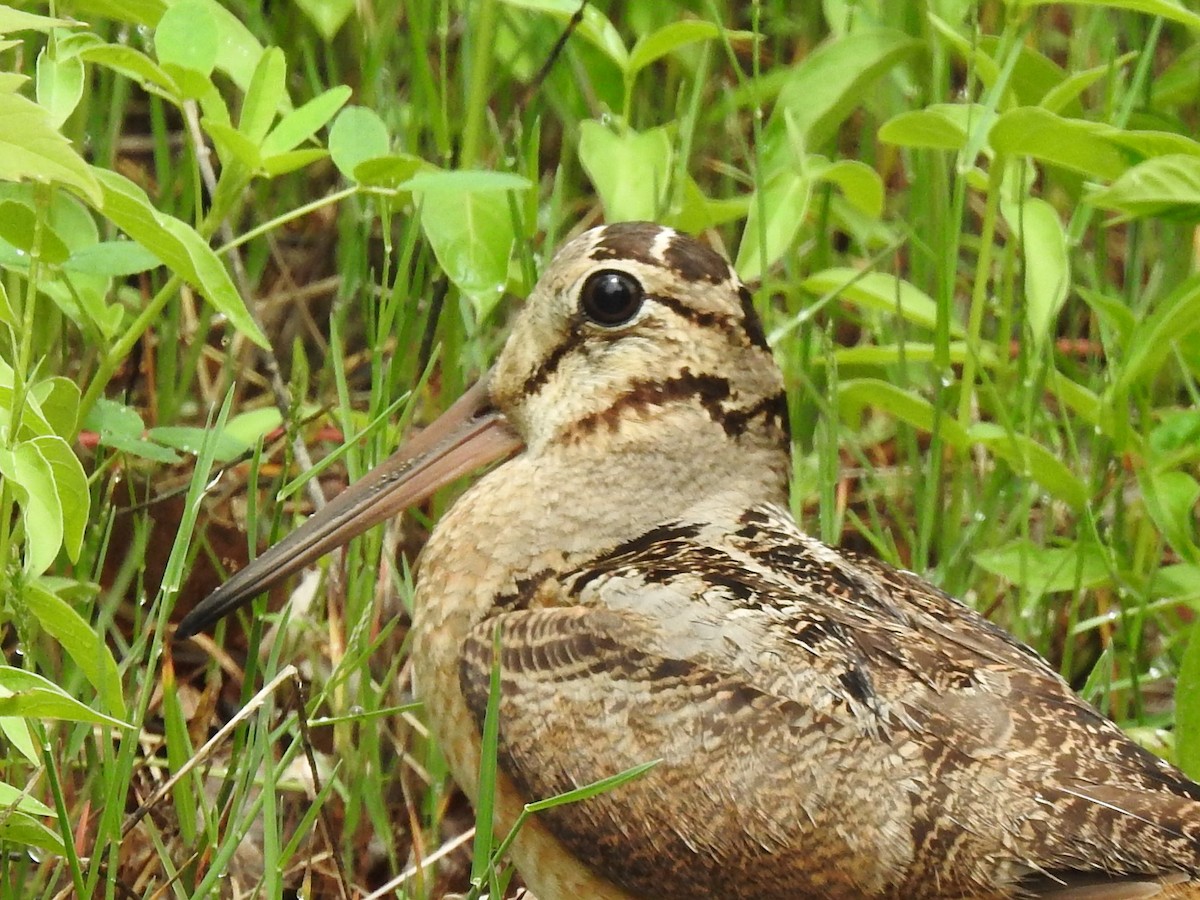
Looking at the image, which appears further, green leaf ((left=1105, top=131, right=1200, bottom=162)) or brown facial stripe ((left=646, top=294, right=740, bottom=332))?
green leaf ((left=1105, top=131, right=1200, bottom=162))

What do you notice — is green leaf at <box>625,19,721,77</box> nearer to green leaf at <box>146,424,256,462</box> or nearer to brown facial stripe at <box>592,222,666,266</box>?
brown facial stripe at <box>592,222,666,266</box>

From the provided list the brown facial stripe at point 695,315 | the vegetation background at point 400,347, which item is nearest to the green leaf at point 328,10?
the vegetation background at point 400,347

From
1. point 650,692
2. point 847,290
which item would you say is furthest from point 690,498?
point 847,290

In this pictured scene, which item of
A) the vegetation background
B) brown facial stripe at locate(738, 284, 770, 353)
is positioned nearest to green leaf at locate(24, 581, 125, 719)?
the vegetation background

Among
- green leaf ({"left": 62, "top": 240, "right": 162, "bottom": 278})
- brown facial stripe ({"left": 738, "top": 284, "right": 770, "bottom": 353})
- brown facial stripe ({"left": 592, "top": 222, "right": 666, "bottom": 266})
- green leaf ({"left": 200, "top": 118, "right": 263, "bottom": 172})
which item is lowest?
brown facial stripe ({"left": 738, "top": 284, "right": 770, "bottom": 353})

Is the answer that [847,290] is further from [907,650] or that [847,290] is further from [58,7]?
[58,7]
